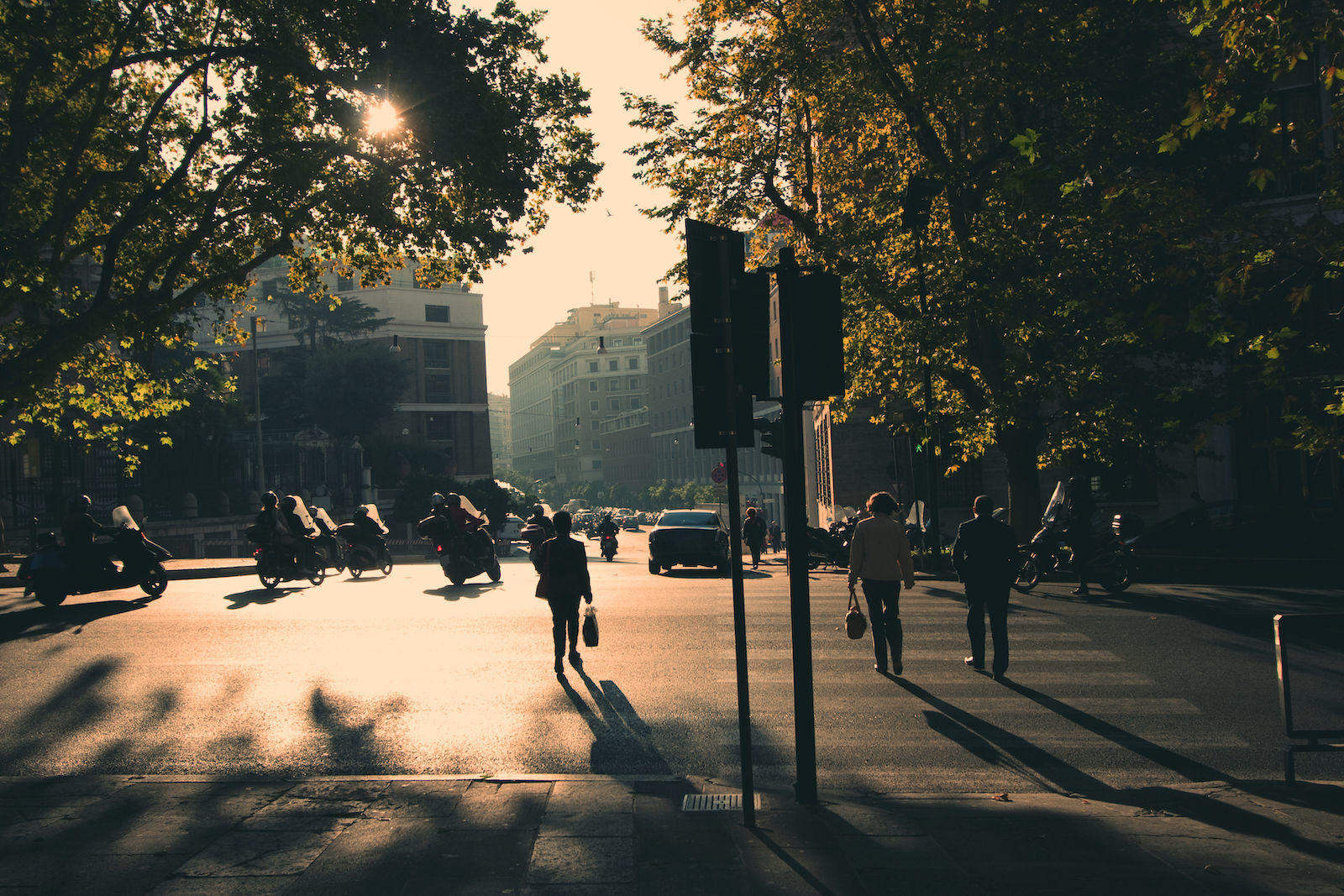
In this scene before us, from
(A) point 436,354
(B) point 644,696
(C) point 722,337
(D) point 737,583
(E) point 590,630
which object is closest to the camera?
(D) point 737,583

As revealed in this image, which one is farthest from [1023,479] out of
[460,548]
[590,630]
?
[590,630]

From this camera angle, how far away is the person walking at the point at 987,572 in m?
9.59

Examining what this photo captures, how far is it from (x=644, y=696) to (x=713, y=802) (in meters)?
3.33

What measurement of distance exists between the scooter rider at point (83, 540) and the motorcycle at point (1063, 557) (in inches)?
576

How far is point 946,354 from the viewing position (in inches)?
795

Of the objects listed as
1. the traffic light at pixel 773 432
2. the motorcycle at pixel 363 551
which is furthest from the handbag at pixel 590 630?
the motorcycle at pixel 363 551

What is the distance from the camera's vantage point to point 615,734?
306 inches

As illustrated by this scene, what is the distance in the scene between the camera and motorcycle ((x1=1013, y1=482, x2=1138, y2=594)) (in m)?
16.2

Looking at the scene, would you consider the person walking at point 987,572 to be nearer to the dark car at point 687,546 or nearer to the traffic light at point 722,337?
the traffic light at point 722,337

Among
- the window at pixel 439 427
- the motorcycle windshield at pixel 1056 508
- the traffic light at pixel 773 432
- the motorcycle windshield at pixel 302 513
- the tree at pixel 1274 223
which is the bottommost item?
the motorcycle windshield at pixel 1056 508

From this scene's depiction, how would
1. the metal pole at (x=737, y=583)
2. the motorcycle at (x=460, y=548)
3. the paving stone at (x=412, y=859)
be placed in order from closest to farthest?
the paving stone at (x=412, y=859), the metal pole at (x=737, y=583), the motorcycle at (x=460, y=548)

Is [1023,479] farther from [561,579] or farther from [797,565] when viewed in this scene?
[797,565]

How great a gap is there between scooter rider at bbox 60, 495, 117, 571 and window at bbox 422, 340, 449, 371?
67.3 m

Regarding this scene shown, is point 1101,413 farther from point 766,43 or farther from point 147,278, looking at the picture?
point 147,278
